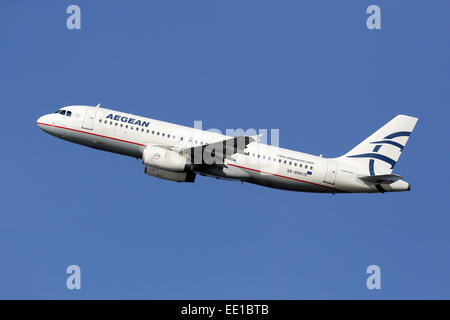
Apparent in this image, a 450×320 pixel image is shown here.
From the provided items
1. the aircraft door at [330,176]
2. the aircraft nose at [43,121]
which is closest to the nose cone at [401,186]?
the aircraft door at [330,176]

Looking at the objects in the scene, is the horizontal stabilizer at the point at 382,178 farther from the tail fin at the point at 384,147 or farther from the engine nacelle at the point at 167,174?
the engine nacelle at the point at 167,174

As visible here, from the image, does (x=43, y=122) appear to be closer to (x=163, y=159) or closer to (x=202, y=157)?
(x=163, y=159)

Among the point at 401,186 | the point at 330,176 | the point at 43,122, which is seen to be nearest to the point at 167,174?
the point at 43,122

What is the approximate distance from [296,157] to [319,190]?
11.7ft

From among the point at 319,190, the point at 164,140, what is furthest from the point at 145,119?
the point at 319,190

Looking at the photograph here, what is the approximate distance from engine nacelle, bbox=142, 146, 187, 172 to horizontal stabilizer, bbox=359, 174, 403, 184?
15733mm

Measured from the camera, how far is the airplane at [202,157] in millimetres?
55312

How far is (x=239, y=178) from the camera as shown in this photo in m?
56.4

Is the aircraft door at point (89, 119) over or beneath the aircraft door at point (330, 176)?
over

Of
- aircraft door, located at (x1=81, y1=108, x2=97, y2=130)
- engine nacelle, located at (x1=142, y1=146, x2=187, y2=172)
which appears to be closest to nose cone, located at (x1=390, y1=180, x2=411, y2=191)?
engine nacelle, located at (x1=142, y1=146, x2=187, y2=172)

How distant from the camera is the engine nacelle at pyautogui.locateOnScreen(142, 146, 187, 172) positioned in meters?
54.3

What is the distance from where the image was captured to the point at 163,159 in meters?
54.4

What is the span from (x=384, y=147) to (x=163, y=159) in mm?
20090

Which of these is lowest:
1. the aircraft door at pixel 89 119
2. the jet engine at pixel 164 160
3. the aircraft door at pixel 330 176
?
the aircraft door at pixel 330 176
